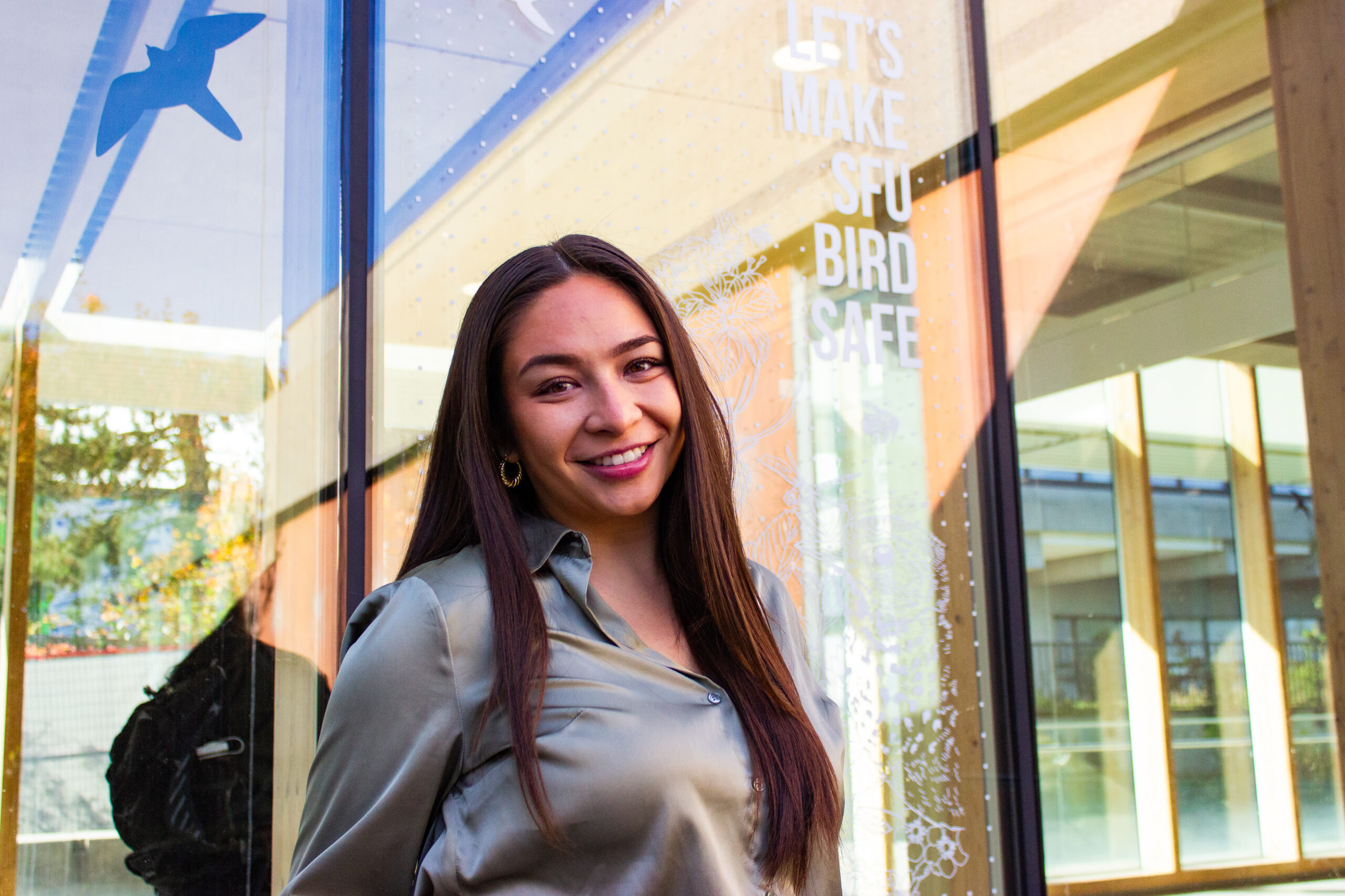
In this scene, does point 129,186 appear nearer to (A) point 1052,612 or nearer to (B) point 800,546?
(B) point 800,546

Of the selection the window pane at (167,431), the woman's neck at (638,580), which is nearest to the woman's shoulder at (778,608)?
the woman's neck at (638,580)

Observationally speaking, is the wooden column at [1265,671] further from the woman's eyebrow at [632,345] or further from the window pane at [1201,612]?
the woman's eyebrow at [632,345]

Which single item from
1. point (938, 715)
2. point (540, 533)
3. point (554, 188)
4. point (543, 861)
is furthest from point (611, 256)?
point (938, 715)

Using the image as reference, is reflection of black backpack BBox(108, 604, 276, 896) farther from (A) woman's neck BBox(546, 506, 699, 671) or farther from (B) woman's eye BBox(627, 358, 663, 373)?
(B) woman's eye BBox(627, 358, 663, 373)

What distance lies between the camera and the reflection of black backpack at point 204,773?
2.40 metres

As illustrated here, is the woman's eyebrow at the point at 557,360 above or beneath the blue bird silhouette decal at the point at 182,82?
beneath

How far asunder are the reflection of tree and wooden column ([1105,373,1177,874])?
256 cm

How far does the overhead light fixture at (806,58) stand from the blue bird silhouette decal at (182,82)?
4.38ft

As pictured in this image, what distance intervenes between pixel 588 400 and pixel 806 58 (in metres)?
2.07

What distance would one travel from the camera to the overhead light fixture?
316cm

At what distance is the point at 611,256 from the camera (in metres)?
1.53

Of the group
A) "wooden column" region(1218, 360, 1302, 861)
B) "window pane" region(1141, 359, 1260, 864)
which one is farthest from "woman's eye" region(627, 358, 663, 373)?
"wooden column" region(1218, 360, 1302, 861)

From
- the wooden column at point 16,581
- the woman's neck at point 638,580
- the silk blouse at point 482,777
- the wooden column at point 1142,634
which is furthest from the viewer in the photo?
the wooden column at point 1142,634

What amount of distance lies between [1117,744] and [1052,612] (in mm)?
451
